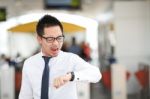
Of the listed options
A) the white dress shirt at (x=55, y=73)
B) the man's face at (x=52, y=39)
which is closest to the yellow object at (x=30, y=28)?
the white dress shirt at (x=55, y=73)

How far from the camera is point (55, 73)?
1855 millimetres

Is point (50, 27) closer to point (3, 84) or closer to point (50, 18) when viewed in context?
point (50, 18)

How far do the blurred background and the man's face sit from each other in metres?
5.25

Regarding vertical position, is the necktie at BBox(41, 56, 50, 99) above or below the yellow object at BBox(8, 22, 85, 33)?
above

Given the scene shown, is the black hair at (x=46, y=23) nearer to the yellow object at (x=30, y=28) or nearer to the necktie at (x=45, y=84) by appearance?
the necktie at (x=45, y=84)

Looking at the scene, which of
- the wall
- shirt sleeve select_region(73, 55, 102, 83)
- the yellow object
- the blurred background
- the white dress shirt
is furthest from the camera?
the wall

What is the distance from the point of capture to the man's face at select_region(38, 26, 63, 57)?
1732 mm

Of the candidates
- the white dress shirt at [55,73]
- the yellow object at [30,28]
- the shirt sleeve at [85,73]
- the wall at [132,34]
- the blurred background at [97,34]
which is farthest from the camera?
the wall at [132,34]

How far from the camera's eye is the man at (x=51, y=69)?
175 centimetres

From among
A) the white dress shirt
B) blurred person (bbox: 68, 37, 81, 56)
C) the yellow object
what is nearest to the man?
the white dress shirt

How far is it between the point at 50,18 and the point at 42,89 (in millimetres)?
420

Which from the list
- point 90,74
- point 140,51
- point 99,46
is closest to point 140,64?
point 140,51

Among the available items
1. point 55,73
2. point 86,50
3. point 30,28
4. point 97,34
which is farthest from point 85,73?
point 97,34

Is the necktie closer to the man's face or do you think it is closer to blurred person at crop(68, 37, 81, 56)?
the man's face
